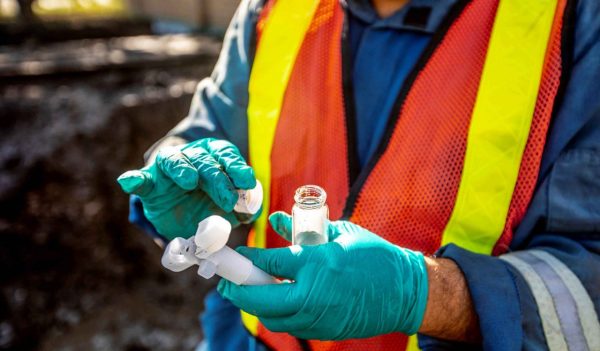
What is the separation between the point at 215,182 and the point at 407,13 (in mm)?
660

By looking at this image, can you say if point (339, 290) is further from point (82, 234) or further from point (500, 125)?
point (82, 234)

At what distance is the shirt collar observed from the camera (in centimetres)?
138

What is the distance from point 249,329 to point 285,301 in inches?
21.7

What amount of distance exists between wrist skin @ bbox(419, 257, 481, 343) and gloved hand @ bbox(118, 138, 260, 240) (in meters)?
0.43

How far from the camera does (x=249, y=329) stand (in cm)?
153

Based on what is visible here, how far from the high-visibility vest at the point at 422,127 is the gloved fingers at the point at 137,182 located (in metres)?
0.30

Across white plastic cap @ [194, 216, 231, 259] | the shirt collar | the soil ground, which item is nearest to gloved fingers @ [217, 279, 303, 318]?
white plastic cap @ [194, 216, 231, 259]

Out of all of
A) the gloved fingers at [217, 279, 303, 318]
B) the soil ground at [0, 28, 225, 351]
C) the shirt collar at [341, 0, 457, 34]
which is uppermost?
the shirt collar at [341, 0, 457, 34]

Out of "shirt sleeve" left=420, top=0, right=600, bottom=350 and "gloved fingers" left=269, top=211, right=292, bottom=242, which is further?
"gloved fingers" left=269, top=211, right=292, bottom=242

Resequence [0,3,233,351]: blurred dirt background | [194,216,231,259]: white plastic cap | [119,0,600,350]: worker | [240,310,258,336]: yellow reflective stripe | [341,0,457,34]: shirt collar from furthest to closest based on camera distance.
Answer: [0,3,233,351]: blurred dirt background
[240,310,258,336]: yellow reflective stripe
[341,0,457,34]: shirt collar
[119,0,600,350]: worker
[194,216,231,259]: white plastic cap

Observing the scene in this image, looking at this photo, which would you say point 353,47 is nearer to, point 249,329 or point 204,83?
point 204,83

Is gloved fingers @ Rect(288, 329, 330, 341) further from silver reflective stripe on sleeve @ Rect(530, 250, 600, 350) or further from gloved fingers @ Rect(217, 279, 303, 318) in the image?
silver reflective stripe on sleeve @ Rect(530, 250, 600, 350)

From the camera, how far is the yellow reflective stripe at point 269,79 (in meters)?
1.48

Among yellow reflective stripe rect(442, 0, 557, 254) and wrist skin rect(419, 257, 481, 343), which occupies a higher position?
yellow reflective stripe rect(442, 0, 557, 254)
